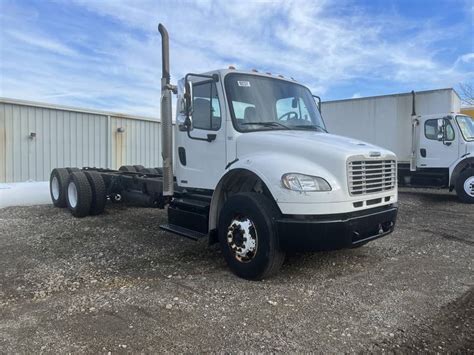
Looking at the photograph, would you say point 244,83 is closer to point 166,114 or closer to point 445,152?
point 166,114

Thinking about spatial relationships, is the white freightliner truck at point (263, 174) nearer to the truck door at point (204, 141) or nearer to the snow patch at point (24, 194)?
the truck door at point (204, 141)

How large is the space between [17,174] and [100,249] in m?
7.70

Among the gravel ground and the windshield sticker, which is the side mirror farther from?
the windshield sticker

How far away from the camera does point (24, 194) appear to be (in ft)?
31.7

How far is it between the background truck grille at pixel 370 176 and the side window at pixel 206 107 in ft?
5.91

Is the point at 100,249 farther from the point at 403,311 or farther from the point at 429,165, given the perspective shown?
the point at 429,165

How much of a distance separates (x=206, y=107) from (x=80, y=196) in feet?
13.4

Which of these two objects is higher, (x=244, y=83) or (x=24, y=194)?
(x=244, y=83)

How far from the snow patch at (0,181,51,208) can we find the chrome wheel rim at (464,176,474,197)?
37.0 ft

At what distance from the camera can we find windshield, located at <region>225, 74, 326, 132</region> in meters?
5.07

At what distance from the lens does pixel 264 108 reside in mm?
5195

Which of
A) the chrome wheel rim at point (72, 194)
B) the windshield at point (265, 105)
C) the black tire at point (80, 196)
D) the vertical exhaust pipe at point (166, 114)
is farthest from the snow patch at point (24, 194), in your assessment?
the windshield at point (265, 105)

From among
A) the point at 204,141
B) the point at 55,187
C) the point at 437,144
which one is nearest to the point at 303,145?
the point at 204,141

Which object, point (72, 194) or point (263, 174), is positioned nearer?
point (263, 174)
